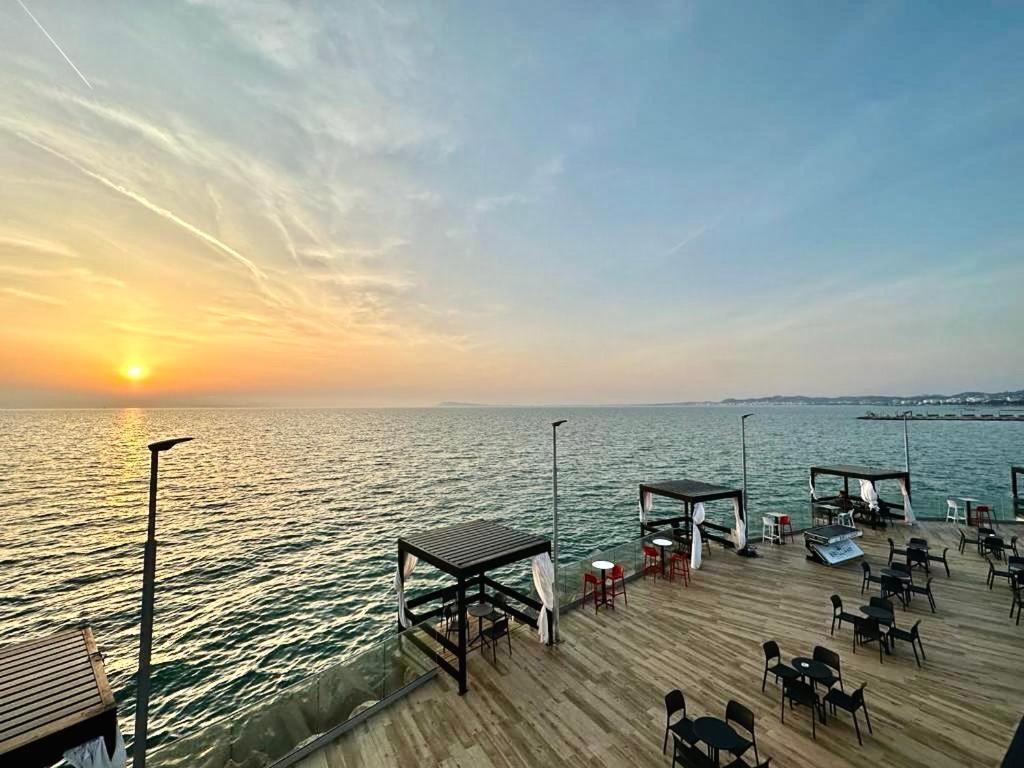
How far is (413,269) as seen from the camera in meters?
30.8

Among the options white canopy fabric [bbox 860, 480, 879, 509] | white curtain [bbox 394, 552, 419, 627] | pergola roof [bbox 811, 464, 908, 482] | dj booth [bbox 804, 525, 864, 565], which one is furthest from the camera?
white canopy fabric [bbox 860, 480, 879, 509]

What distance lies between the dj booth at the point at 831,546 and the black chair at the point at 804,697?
34.0 feet

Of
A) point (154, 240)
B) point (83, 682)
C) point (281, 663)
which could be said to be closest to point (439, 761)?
point (83, 682)

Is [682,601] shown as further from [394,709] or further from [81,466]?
[81,466]

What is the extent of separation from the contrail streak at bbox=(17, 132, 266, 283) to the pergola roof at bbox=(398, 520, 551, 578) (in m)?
18.1

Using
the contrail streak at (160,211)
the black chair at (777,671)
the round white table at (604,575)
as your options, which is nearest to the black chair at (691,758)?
the black chair at (777,671)

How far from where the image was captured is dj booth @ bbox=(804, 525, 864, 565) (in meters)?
16.6

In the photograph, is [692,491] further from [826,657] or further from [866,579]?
[826,657]

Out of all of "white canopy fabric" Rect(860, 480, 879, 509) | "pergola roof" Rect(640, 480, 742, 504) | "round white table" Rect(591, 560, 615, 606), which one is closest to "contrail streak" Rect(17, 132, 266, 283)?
"round white table" Rect(591, 560, 615, 606)

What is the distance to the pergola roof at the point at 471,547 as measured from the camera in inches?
381

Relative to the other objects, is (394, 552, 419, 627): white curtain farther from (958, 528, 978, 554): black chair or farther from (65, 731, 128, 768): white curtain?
(958, 528, 978, 554): black chair

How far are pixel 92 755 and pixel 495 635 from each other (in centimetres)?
766

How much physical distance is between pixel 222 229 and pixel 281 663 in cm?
1716

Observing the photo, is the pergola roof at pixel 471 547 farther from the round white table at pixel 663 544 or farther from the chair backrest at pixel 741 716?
the round white table at pixel 663 544
